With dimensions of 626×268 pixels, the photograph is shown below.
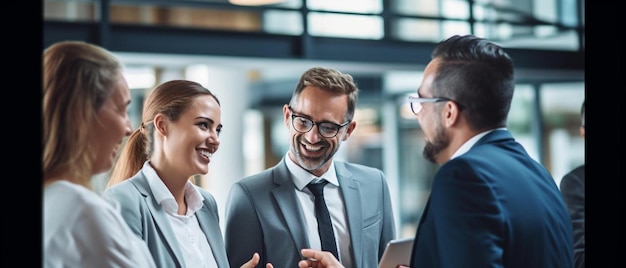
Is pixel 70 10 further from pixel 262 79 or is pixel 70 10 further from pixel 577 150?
pixel 577 150

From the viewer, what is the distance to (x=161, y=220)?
2348 millimetres

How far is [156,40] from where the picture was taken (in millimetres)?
A: 6156

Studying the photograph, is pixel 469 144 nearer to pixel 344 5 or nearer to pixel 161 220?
pixel 161 220

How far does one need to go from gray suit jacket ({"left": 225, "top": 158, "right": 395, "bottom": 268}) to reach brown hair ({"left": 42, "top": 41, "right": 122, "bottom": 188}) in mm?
1069

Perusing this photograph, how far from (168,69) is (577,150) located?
20.7ft

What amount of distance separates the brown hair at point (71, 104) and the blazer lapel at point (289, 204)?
1129 millimetres

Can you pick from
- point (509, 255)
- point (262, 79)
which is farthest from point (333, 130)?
point (262, 79)

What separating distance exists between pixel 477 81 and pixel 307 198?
86cm

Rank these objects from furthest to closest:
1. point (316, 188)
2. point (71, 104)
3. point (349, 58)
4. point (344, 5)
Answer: point (344, 5)
point (349, 58)
point (316, 188)
point (71, 104)

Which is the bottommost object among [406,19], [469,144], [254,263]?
[254,263]

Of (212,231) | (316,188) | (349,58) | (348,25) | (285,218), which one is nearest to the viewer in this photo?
(212,231)

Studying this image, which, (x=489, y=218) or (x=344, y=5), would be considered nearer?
(x=489, y=218)

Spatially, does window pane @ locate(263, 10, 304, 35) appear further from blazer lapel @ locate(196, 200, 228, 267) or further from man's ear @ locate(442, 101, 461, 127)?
man's ear @ locate(442, 101, 461, 127)

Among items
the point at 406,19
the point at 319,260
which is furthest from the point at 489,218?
the point at 406,19
